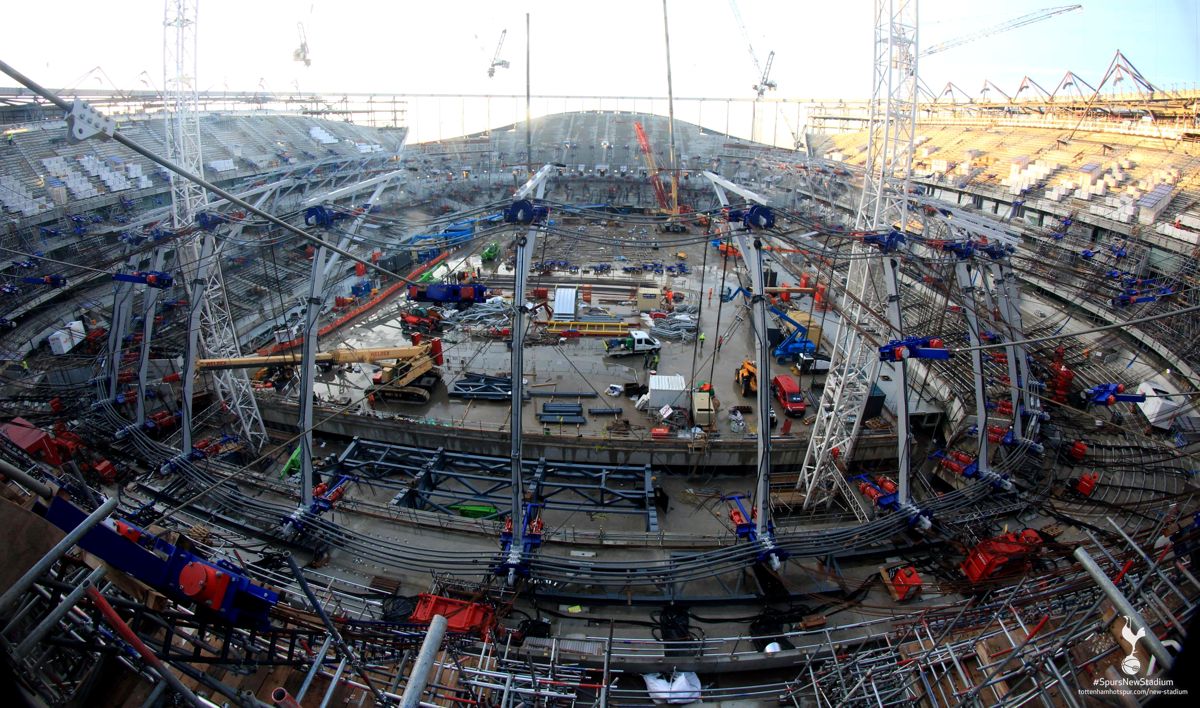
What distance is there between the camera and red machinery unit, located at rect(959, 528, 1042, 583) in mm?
8602

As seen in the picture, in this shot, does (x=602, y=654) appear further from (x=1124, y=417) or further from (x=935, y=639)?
(x=1124, y=417)

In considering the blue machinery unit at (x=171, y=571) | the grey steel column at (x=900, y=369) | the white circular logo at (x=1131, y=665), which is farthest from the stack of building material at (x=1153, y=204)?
the blue machinery unit at (x=171, y=571)

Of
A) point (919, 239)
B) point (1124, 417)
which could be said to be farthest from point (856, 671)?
point (1124, 417)

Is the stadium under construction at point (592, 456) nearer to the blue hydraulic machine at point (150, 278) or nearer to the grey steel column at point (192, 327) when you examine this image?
the grey steel column at point (192, 327)

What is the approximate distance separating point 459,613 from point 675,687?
3.08 m

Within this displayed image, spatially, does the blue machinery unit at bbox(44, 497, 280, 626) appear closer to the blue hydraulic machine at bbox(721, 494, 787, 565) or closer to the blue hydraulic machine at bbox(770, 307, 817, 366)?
the blue hydraulic machine at bbox(721, 494, 787, 565)

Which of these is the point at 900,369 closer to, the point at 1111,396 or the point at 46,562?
the point at 1111,396

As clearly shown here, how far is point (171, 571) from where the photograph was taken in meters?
3.86

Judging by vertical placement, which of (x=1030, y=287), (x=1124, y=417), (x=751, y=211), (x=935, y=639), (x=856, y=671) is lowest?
(x=856, y=671)

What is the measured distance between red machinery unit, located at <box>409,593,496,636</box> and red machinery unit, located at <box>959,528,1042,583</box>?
7328 mm

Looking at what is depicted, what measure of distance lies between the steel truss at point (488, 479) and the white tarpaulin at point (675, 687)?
12.9 ft

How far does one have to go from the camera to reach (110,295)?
18.3m

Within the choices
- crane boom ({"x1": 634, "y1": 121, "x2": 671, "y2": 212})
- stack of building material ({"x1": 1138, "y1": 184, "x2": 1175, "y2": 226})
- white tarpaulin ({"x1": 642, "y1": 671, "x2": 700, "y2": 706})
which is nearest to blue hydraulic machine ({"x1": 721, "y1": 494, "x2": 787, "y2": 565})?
white tarpaulin ({"x1": 642, "y1": 671, "x2": 700, "y2": 706})

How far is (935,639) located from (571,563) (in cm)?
485
